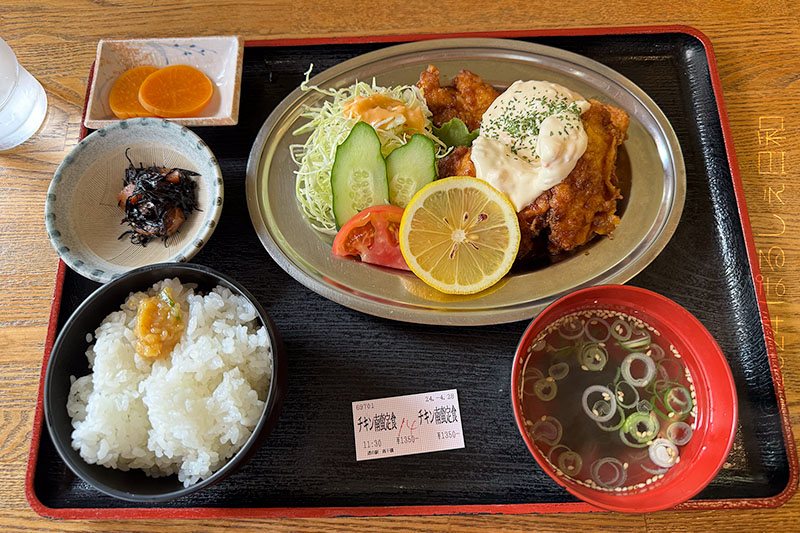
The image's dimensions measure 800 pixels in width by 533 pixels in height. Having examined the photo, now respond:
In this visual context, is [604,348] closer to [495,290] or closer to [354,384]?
[495,290]

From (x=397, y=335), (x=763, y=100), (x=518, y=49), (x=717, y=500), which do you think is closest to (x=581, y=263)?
(x=397, y=335)

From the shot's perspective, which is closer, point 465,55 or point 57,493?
point 57,493

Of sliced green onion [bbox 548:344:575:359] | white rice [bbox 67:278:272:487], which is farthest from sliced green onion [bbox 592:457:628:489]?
white rice [bbox 67:278:272:487]

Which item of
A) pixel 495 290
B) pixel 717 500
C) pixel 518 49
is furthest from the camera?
pixel 518 49

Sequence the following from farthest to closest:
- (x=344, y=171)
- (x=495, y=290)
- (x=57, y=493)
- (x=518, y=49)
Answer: (x=518, y=49) → (x=344, y=171) → (x=495, y=290) → (x=57, y=493)

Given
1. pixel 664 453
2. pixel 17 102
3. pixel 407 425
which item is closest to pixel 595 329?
pixel 664 453

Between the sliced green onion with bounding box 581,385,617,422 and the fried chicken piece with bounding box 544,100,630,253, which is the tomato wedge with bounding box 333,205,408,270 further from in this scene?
the sliced green onion with bounding box 581,385,617,422

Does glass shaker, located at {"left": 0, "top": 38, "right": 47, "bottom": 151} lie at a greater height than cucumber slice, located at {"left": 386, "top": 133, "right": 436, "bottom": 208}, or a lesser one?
lesser
